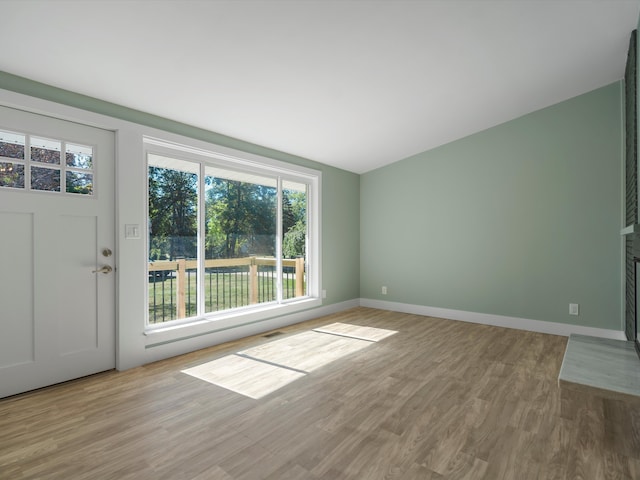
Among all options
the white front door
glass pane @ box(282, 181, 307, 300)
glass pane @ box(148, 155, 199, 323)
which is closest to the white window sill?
glass pane @ box(148, 155, 199, 323)

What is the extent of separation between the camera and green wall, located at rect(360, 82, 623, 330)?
3.74 metres

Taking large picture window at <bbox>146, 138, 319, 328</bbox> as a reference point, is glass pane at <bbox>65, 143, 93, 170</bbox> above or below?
above

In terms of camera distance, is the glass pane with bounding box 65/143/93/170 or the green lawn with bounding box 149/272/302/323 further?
the green lawn with bounding box 149/272/302/323

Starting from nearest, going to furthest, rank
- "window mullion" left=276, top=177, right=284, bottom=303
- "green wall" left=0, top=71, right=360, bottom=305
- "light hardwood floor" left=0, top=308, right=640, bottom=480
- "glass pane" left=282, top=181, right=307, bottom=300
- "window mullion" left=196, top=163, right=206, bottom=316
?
"light hardwood floor" left=0, top=308, right=640, bottom=480
"window mullion" left=196, top=163, right=206, bottom=316
"green wall" left=0, top=71, right=360, bottom=305
"window mullion" left=276, top=177, right=284, bottom=303
"glass pane" left=282, top=181, right=307, bottom=300

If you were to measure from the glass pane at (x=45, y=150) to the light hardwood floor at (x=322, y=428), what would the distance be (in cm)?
175

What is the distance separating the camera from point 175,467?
64.7 inches

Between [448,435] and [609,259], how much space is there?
316cm

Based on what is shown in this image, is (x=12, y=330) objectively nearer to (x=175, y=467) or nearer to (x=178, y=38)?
(x=175, y=467)

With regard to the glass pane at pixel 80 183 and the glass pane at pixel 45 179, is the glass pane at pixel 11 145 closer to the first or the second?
the glass pane at pixel 45 179

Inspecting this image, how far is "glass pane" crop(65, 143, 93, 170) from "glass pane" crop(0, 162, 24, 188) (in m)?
0.32

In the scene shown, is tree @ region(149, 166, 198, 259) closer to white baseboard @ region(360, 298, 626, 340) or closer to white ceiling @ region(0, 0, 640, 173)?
white ceiling @ region(0, 0, 640, 173)

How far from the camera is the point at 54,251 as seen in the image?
2.59 meters

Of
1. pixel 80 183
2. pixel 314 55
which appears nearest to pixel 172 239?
pixel 80 183

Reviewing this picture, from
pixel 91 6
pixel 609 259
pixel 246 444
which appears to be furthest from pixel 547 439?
pixel 91 6
